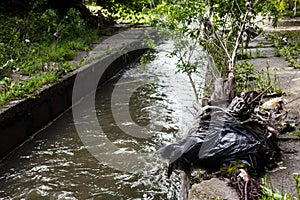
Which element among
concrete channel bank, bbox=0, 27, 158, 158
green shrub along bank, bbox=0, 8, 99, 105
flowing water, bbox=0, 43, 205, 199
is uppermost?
green shrub along bank, bbox=0, 8, 99, 105

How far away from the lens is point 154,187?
3678 mm

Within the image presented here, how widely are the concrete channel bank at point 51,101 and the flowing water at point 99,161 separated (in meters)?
0.12

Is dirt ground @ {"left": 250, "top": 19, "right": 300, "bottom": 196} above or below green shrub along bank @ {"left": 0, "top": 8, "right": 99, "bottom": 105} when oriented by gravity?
below

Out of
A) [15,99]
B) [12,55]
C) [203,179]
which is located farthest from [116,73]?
[203,179]

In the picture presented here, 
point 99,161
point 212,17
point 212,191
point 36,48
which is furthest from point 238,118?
point 36,48

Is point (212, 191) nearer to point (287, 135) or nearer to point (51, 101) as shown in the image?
point (287, 135)

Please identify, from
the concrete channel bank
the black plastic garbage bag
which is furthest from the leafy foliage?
the black plastic garbage bag

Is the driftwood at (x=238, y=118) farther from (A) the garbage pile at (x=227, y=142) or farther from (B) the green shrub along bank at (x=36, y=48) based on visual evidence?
(B) the green shrub along bank at (x=36, y=48)

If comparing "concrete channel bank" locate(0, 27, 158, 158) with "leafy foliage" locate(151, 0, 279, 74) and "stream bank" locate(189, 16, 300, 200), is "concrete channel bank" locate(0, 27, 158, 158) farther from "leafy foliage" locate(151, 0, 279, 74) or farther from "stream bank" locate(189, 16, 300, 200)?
"stream bank" locate(189, 16, 300, 200)

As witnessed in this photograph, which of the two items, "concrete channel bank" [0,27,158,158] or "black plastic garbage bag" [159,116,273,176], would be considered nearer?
"black plastic garbage bag" [159,116,273,176]

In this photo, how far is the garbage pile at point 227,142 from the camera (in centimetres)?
266

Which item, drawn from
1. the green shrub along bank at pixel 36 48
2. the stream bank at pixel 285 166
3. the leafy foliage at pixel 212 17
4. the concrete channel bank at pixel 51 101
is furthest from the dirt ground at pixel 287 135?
the green shrub along bank at pixel 36 48

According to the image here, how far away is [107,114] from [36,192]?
2192 millimetres

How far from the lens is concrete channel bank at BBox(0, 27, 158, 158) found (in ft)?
14.6
